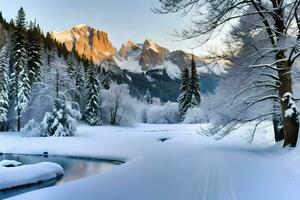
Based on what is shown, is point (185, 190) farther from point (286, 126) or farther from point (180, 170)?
point (286, 126)

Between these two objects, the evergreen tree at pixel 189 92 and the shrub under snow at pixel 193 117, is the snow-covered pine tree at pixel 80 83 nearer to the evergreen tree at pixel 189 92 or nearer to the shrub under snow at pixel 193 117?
the evergreen tree at pixel 189 92

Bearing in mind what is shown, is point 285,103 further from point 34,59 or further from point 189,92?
point 189,92

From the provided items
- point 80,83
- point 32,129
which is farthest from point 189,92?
point 32,129

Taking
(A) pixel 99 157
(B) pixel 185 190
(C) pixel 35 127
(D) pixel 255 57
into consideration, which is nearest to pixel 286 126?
(D) pixel 255 57

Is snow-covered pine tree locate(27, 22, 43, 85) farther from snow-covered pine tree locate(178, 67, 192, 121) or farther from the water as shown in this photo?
snow-covered pine tree locate(178, 67, 192, 121)

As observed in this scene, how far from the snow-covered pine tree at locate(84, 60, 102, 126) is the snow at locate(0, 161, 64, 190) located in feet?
119

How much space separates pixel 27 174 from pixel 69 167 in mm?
4466

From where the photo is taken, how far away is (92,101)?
56094 millimetres

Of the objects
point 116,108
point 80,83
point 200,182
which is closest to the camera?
point 200,182

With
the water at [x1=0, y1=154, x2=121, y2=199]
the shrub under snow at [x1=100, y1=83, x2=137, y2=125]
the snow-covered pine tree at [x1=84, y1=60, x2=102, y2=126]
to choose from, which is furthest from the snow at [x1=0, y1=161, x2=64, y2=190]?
the shrub under snow at [x1=100, y1=83, x2=137, y2=125]

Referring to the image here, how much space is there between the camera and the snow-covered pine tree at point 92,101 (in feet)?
182

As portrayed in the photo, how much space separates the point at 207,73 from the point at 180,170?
3705 mm

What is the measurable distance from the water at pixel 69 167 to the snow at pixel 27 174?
43 cm

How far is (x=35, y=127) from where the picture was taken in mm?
36188
